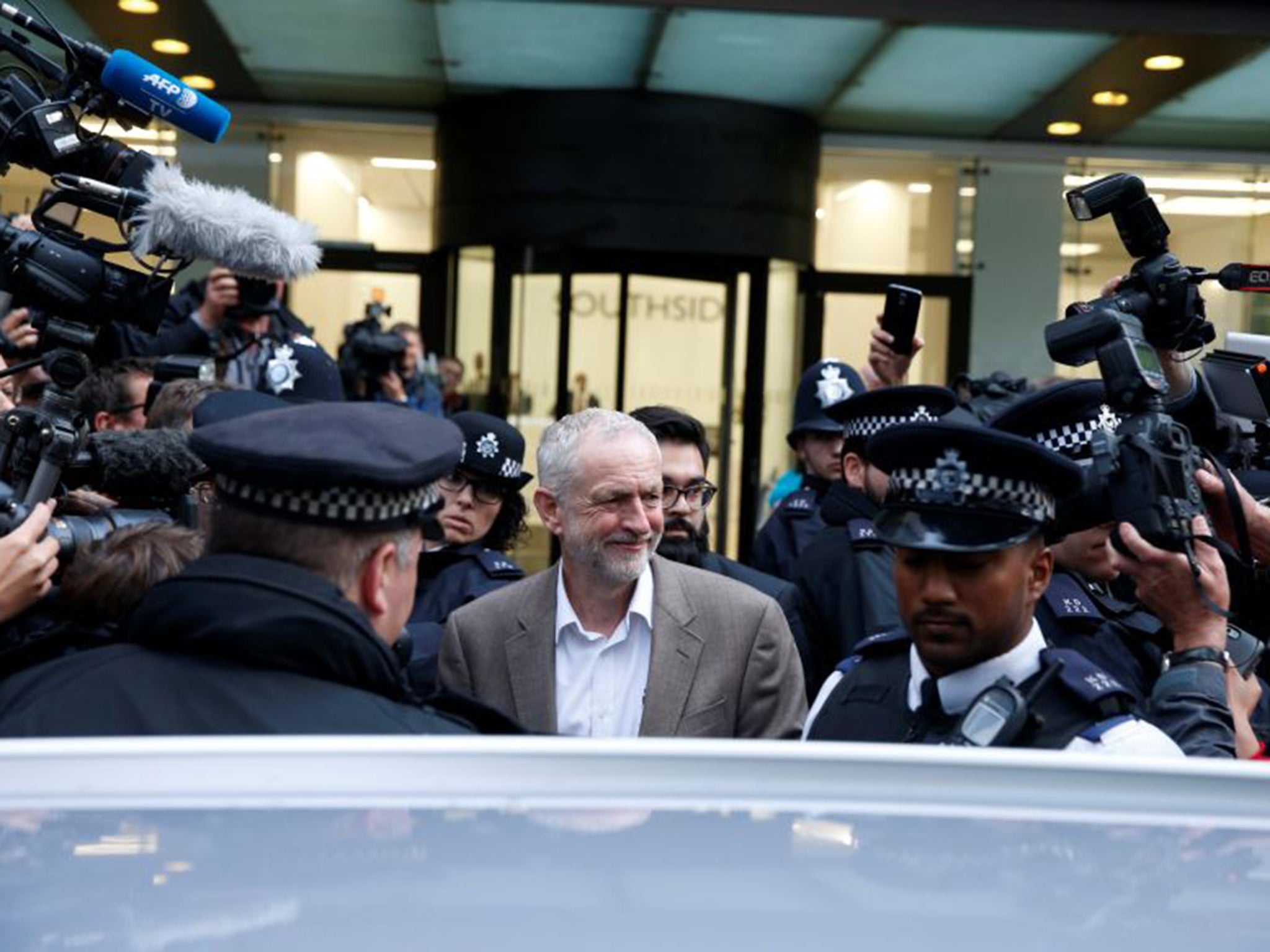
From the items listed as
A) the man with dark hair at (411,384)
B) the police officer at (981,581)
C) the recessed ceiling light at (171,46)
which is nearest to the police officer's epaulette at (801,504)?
the man with dark hair at (411,384)

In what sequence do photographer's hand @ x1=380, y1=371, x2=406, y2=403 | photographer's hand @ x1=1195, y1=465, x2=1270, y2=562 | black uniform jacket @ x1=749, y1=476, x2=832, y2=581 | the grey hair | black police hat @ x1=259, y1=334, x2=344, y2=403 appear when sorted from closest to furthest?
photographer's hand @ x1=1195, y1=465, x2=1270, y2=562, the grey hair, black police hat @ x1=259, y1=334, x2=344, y2=403, black uniform jacket @ x1=749, y1=476, x2=832, y2=581, photographer's hand @ x1=380, y1=371, x2=406, y2=403

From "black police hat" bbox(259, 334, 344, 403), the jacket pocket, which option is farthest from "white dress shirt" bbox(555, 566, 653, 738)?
"black police hat" bbox(259, 334, 344, 403)

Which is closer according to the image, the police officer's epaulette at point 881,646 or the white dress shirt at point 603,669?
the police officer's epaulette at point 881,646

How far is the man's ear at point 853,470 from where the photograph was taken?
4.99 m

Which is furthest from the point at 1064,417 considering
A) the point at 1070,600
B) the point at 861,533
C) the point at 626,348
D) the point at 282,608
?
the point at 626,348

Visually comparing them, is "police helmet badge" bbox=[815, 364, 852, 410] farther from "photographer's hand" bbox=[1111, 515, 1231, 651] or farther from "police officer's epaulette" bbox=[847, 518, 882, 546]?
"photographer's hand" bbox=[1111, 515, 1231, 651]

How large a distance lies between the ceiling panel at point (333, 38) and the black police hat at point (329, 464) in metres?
8.74

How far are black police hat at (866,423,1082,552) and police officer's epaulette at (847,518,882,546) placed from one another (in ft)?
6.38

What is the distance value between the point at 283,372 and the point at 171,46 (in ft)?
23.0

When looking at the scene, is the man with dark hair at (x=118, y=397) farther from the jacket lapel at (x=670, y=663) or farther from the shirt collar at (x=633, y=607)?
the jacket lapel at (x=670, y=663)

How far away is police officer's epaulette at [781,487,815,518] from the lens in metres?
5.80

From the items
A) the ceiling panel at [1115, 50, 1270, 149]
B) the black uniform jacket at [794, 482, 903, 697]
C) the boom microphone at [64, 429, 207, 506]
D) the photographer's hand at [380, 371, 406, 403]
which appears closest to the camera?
the boom microphone at [64, 429, 207, 506]

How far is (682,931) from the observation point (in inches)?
44.5

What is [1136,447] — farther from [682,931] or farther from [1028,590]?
[682,931]
